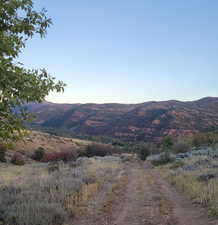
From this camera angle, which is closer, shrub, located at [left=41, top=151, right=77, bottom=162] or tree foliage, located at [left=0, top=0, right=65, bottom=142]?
tree foliage, located at [left=0, top=0, right=65, bottom=142]

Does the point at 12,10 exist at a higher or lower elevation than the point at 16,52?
higher

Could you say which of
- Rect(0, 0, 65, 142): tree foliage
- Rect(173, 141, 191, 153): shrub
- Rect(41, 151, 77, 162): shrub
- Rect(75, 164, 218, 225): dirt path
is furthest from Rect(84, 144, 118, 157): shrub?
Rect(0, 0, 65, 142): tree foliage

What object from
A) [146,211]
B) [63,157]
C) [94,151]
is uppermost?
[146,211]

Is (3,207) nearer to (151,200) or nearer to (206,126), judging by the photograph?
(151,200)

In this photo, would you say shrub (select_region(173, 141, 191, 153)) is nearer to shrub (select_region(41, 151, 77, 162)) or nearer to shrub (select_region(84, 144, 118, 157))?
shrub (select_region(84, 144, 118, 157))

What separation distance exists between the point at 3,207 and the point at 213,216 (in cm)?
756

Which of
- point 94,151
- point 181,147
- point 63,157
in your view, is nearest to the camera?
point 63,157

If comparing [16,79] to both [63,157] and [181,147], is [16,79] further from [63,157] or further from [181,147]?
[181,147]

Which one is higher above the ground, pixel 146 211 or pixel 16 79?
pixel 16 79

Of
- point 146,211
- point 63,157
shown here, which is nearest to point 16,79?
point 146,211

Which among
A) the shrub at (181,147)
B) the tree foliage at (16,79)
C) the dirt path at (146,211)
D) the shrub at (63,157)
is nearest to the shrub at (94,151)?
the shrub at (63,157)

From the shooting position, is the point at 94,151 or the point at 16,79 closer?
the point at 16,79

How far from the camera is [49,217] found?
330 inches

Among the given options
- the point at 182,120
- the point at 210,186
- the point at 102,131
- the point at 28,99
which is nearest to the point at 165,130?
the point at 182,120
